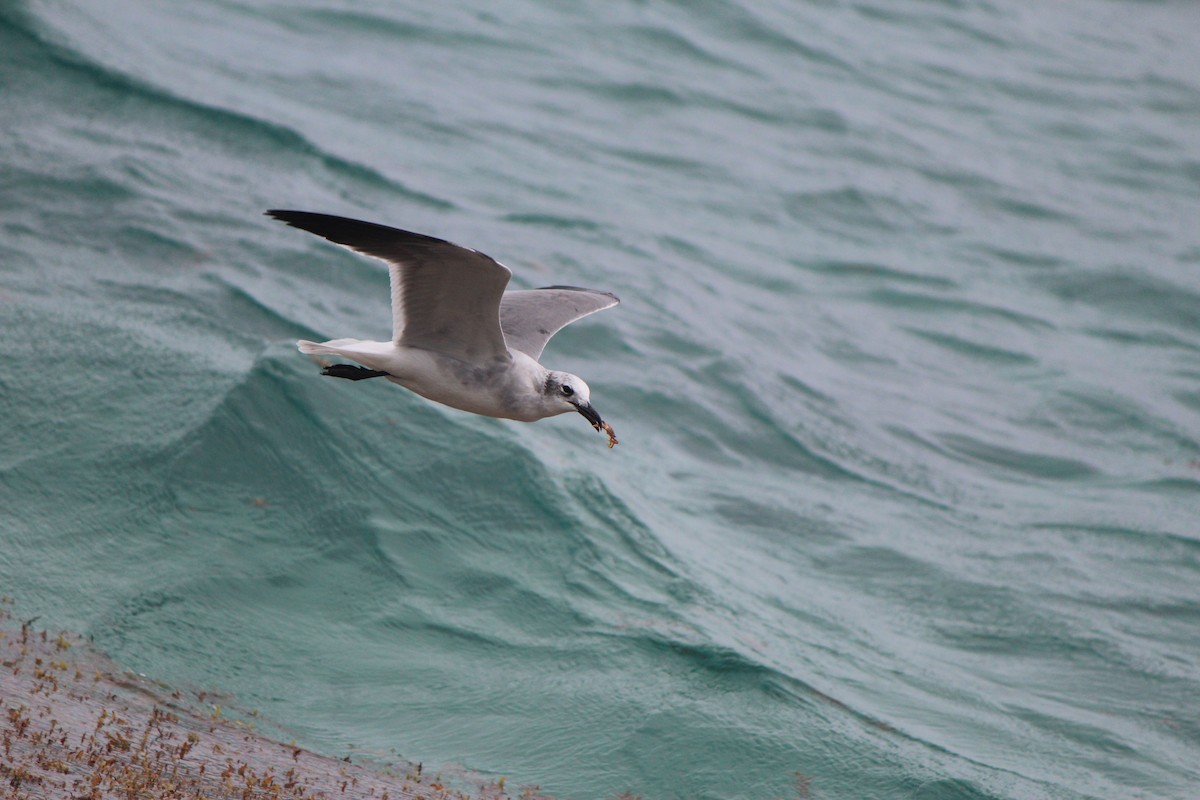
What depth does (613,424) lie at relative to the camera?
14594mm

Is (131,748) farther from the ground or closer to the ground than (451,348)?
closer to the ground

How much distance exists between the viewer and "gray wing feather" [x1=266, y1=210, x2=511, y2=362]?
23.6 ft

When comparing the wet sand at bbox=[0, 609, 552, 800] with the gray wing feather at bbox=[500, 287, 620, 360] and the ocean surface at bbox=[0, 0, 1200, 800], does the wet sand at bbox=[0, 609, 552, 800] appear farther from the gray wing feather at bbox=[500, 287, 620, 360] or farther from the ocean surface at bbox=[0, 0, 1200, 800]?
the gray wing feather at bbox=[500, 287, 620, 360]

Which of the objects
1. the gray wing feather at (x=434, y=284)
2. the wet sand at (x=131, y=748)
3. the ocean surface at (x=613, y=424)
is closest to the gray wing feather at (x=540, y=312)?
the gray wing feather at (x=434, y=284)

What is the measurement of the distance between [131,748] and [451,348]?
2727mm

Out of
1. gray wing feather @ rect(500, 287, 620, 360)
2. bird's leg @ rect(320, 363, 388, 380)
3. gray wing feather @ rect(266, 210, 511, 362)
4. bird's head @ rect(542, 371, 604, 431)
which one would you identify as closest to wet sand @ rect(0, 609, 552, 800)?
bird's leg @ rect(320, 363, 388, 380)

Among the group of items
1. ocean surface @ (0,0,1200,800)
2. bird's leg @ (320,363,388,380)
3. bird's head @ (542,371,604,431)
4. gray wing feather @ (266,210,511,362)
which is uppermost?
gray wing feather @ (266,210,511,362)

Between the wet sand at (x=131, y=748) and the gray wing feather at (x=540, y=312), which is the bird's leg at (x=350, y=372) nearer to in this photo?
the gray wing feather at (x=540, y=312)

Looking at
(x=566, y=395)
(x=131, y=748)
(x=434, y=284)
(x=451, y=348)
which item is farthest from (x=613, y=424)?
(x=131, y=748)

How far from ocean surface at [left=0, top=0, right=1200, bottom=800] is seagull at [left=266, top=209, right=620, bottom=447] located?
7.36ft

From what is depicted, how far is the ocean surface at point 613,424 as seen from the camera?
957 cm

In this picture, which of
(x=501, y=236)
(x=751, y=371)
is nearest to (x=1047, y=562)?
(x=751, y=371)

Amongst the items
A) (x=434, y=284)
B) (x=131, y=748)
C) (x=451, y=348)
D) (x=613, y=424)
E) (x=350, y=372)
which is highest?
(x=434, y=284)

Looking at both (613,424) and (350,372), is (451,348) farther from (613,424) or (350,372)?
(613,424)
